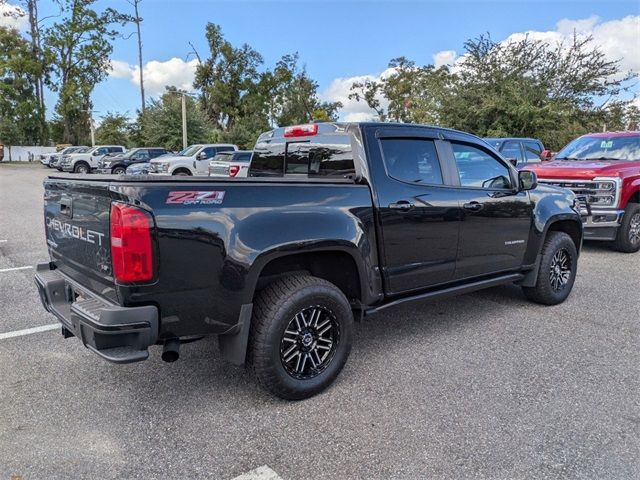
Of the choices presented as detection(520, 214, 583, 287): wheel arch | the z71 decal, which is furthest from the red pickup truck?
the z71 decal

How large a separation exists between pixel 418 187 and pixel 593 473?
7.35 feet

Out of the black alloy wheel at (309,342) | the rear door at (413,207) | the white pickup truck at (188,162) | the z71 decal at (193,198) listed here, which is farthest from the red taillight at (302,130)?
the white pickup truck at (188,162)

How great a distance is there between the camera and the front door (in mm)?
4281

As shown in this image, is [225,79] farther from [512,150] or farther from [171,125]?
[512,150]

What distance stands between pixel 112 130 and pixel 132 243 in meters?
60.6

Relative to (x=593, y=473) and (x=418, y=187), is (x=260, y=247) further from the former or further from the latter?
(x=593, y=473)

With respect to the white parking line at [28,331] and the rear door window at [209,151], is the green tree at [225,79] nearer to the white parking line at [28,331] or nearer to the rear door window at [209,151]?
the rear door window at [209,151]

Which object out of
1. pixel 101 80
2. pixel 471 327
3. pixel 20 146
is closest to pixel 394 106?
pixel 101 80

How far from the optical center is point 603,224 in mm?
7797

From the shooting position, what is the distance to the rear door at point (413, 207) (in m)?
3.67

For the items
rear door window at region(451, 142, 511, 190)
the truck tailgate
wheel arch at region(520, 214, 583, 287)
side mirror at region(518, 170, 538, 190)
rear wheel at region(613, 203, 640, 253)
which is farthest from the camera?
rear wheel at region(613, 203, 640, 253)

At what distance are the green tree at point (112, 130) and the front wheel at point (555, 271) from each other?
5500 cm

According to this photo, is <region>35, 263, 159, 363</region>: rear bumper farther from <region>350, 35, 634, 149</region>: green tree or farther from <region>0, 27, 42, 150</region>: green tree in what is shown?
<region>0, 27, 42, 150</region>: green tree

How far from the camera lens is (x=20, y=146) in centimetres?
4884
